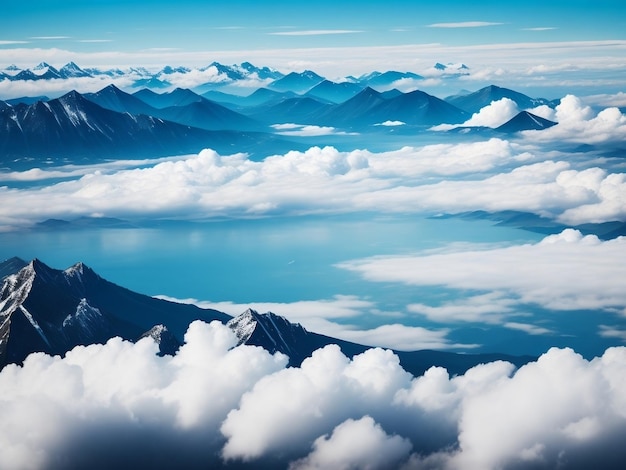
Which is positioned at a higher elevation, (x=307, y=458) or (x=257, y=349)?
(x=257, y=349)

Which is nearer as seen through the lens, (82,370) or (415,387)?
(82,370)

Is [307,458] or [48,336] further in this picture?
[48,336]

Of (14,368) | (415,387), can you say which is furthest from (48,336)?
(415,387)

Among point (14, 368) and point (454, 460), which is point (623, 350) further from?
point (14, 368)

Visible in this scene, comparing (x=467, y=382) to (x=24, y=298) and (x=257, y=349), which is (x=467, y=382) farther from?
(x=24, y=298)

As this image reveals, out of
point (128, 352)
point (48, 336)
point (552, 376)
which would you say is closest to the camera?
point (552, 376)

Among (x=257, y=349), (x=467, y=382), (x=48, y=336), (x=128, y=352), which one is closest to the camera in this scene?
(x=128, y=352)

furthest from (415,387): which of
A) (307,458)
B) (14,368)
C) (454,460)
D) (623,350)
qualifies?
(14,368)

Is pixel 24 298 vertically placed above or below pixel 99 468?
above

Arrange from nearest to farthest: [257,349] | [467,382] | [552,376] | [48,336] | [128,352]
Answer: [552,376], [128,352], [257,349], [467,382], [48,336]
